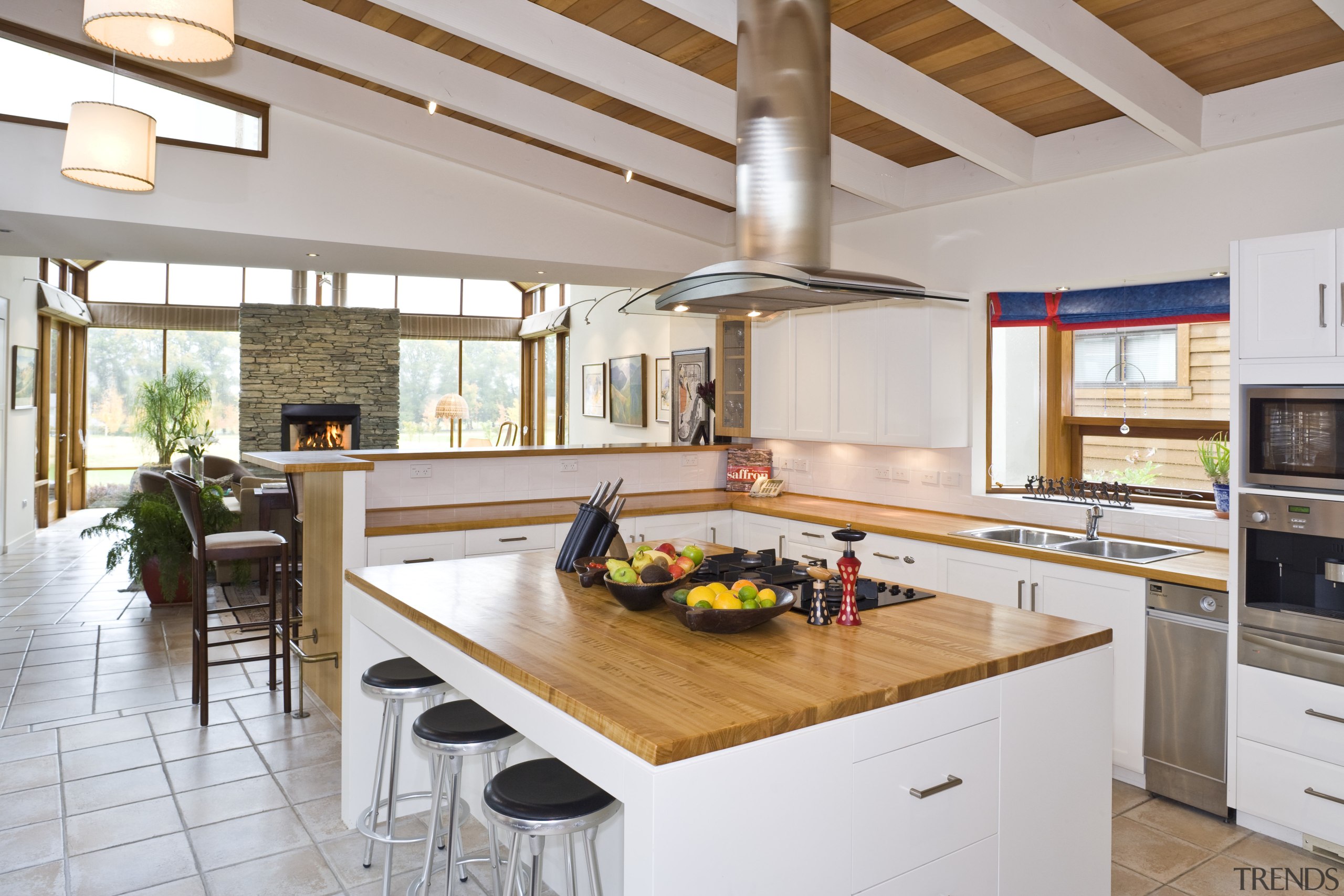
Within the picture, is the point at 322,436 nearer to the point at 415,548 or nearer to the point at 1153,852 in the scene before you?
the point at 415,548

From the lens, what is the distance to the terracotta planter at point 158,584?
5918 mm

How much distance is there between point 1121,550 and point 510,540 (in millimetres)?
2891

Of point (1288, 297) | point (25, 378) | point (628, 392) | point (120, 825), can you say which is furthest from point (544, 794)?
point (25, 378)

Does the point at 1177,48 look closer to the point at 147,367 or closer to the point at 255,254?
the point at 255,254

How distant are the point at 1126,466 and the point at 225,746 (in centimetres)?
447

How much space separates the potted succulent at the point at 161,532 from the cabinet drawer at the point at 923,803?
516 cm

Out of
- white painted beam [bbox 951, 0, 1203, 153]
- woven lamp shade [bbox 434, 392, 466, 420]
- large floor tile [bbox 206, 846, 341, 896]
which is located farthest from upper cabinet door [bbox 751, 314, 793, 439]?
woven lamp shade [bbox 434, 392, 466, 420]

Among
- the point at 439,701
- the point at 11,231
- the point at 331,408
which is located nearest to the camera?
the point at 439,701

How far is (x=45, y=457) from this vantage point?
31.4 ft

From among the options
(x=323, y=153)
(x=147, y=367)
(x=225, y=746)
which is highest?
(x=323, y=153)

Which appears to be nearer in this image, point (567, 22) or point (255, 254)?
point (567, 22)

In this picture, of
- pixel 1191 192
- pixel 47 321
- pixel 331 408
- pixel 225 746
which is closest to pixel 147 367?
pixel 47 321

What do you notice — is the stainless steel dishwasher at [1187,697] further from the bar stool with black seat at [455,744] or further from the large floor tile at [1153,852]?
the bar stool with black seat at [455,744]

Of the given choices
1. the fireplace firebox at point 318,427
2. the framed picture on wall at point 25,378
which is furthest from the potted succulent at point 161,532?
the fireplace firebox at point 318,427
